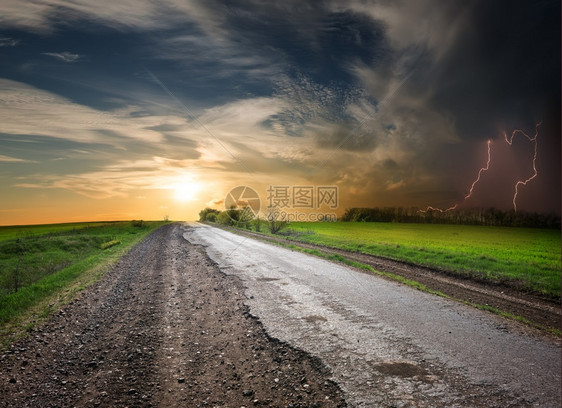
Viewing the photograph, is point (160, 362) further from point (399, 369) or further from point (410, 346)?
point (410, 346)

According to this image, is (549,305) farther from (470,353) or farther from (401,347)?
(401,347)

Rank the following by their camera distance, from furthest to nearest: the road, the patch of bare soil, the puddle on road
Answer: the puddle on road
the patch of bare soil
the road

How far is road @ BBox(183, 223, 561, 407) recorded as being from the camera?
400cm

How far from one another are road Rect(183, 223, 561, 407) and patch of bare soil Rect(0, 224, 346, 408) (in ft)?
1.62

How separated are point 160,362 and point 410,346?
4298 mm

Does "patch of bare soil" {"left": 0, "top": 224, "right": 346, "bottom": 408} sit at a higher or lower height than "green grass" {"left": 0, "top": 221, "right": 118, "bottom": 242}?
higher

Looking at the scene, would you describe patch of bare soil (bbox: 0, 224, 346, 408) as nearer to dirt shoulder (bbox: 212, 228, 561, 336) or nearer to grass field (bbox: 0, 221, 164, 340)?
grass field (bbox: 0, 221, 164, 340)

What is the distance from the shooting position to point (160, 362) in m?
5.04

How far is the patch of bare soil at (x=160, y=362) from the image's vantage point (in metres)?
4.11

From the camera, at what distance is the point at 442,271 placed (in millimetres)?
14664

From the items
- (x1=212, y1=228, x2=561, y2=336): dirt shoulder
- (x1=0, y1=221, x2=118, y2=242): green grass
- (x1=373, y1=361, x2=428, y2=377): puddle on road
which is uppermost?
(x1=373, y1=361, x2=428, y2=377): puddle on road

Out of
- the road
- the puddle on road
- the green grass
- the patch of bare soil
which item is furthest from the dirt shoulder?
the green grass

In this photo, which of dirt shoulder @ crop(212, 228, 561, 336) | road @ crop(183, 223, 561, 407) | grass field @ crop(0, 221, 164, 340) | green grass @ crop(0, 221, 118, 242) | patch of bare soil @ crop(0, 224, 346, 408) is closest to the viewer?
road @ crop(183, 223, 561, 407)

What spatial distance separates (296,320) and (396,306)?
2.77 meters
